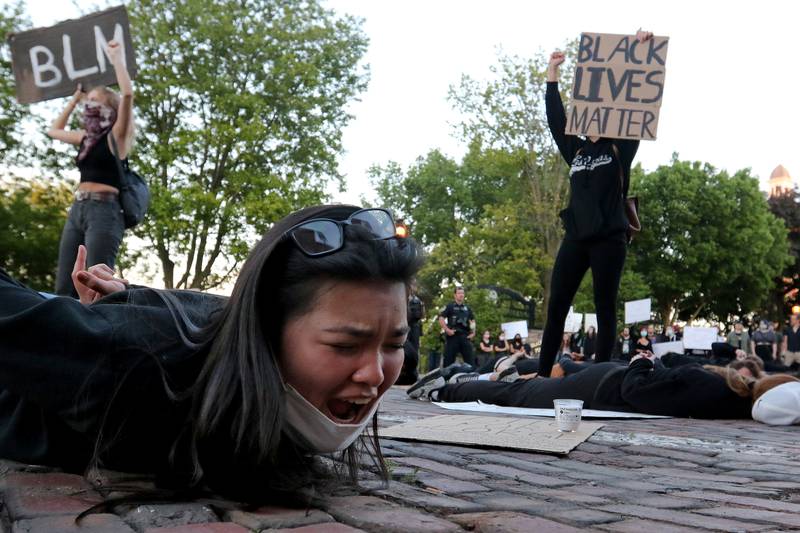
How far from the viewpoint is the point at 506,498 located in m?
2.50

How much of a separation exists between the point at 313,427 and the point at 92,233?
4327 millimetres

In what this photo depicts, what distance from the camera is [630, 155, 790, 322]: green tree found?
139 feet

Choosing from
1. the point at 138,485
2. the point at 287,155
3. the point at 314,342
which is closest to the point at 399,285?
the point at 314,342

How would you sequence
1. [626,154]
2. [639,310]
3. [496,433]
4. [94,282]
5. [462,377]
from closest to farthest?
1. [94,282]
2. [496,433]
3. [626,154]
4. [462,377]
5. [639,310]

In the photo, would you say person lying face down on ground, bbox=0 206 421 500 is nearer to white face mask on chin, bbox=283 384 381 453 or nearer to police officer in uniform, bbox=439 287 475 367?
white face mask on chin, bbox=283 384 381 453

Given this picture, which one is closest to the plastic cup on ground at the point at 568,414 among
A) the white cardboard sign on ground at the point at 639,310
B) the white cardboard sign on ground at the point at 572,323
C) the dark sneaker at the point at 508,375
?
the dark sneaker at the point at 508,375

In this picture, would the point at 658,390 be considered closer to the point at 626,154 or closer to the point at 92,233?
the point at 626,154

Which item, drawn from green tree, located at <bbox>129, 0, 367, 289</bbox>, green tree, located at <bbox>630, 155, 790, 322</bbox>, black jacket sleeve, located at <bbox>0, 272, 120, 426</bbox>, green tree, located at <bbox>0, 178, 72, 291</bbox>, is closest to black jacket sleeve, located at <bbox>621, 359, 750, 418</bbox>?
black jacket sleeve, located at <bbox>0, 272, 120, 426</bbox>

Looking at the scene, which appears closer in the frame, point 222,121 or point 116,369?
point 116,369

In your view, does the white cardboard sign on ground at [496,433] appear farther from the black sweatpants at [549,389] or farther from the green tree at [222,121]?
the green tree at [222,121]

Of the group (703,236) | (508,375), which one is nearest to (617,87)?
(508,375)

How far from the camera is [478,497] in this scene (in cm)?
249

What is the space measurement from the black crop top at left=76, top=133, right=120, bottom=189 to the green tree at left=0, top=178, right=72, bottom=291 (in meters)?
15.3

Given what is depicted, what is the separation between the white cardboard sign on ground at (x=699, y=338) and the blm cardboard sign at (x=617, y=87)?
11.1 meters
